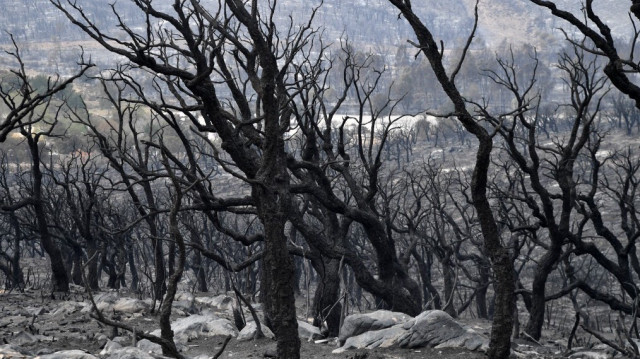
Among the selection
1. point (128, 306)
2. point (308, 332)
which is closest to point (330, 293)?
point (308, 332)

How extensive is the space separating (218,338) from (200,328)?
2.18 ft

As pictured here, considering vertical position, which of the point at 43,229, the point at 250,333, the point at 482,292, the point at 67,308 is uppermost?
the point at 43,229

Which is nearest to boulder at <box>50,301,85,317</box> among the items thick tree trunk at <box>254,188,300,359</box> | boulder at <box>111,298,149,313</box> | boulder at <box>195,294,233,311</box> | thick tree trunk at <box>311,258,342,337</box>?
boulder at <box>111,298,149,313</box>

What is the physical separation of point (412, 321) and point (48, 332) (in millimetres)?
6792

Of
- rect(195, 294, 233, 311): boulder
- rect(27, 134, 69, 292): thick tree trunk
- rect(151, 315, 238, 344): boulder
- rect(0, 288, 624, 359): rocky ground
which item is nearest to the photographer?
rect(0, 288, 624, 359): rocky ground

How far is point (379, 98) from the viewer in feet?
382

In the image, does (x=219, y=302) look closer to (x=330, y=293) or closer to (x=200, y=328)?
(x=330, y=293)

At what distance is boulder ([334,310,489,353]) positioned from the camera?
1038 centimetres

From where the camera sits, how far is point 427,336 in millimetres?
10586

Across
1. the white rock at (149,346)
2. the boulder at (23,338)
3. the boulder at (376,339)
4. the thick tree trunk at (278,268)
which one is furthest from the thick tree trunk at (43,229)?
the thick tree trunk at (278,268)

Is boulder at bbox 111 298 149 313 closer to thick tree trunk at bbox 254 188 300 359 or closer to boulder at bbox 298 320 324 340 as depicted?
boulder at bbox 298 320 324 340

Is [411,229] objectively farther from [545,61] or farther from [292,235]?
[545,61]

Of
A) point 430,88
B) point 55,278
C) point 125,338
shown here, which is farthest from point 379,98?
point 125,338

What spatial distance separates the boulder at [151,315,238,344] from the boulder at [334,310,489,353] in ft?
9.72
